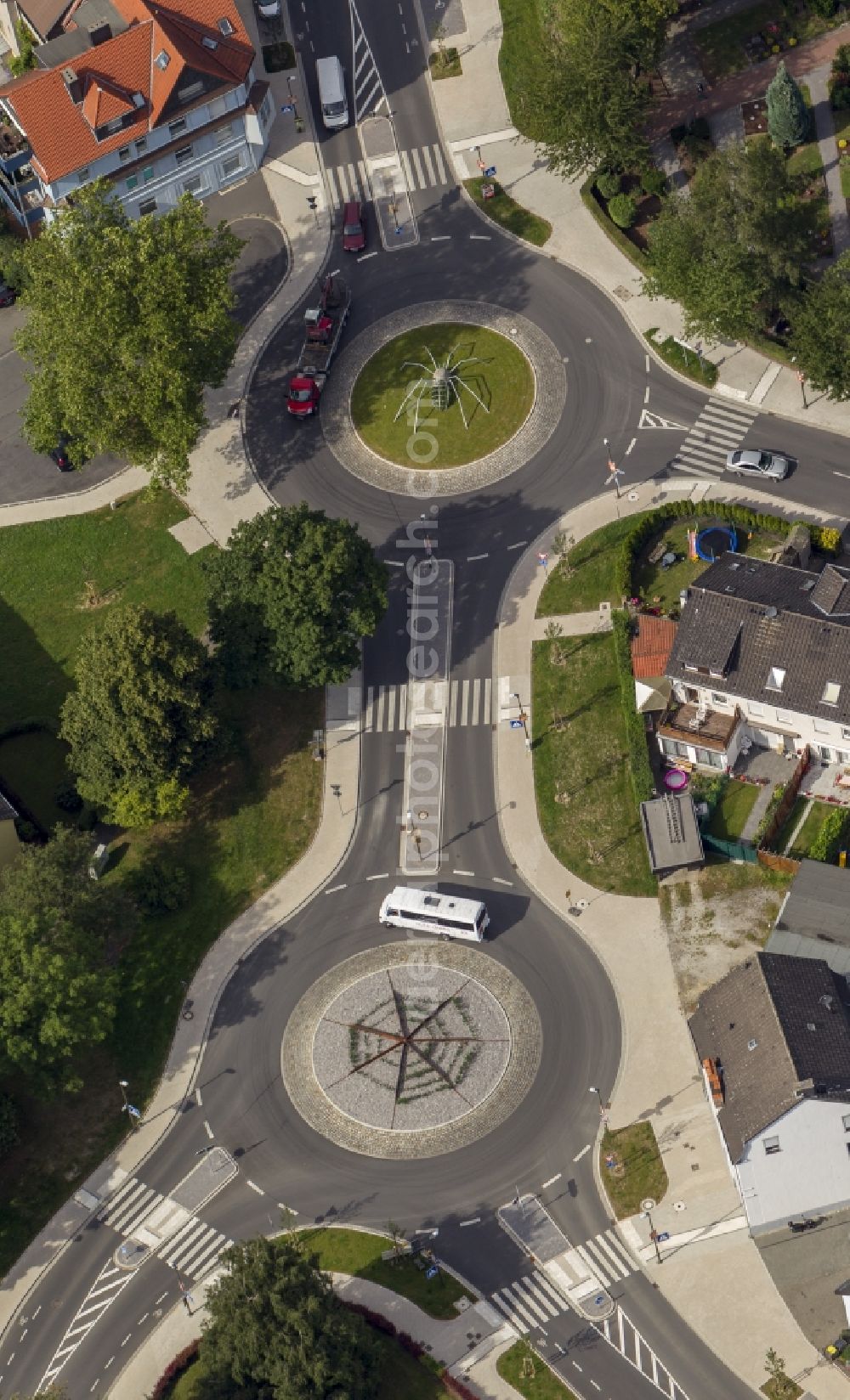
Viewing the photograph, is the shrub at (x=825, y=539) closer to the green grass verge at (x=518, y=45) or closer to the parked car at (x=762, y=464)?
the parked car at (x=762, y=464)

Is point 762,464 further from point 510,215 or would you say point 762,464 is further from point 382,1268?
point 382,1268

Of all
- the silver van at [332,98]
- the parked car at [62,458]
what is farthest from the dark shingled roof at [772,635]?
the silver van at [332,98]

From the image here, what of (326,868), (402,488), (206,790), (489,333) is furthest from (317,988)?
(489,333)

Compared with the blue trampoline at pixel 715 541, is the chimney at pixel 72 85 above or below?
above

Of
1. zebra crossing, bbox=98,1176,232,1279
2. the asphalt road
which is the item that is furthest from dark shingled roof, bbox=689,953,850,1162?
zebra crossing, bbox=98,1176,232,1279

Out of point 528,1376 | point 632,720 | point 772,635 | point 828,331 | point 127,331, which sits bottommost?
point 528,1376

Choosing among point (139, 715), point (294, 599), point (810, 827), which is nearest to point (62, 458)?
point (294, 599)

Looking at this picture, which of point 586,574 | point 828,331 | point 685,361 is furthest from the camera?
point 685,361

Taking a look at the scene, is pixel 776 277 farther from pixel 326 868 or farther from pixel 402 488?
pixel 326 868
